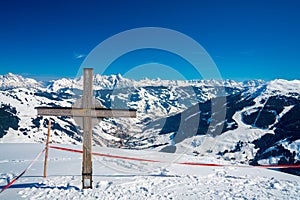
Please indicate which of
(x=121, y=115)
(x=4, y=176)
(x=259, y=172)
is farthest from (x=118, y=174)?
(x=259, y=172)

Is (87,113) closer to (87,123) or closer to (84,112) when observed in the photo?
(84,112)

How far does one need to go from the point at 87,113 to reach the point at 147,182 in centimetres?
408

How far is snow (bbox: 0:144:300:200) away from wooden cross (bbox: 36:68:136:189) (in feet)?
2.97

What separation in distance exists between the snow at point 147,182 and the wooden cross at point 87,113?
0.91 meters

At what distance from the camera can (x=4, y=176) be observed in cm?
1327

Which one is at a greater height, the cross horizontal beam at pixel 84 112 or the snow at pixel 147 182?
the cross horizontal beam at pixel 84 112

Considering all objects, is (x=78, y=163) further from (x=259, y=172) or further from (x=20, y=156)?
(x=259, y=172)

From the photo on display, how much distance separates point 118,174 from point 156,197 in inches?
146

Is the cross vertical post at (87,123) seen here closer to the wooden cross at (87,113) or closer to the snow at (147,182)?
the wooden cross at (87,113)

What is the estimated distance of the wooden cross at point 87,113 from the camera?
10.4m

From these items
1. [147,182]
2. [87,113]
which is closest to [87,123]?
[87,113]

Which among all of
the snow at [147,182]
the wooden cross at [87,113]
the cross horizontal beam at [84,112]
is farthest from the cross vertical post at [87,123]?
the snow at [147,182]

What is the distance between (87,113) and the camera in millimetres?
10617

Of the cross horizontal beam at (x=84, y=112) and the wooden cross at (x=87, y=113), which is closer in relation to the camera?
the wooden cross at (x=87, y=113)
